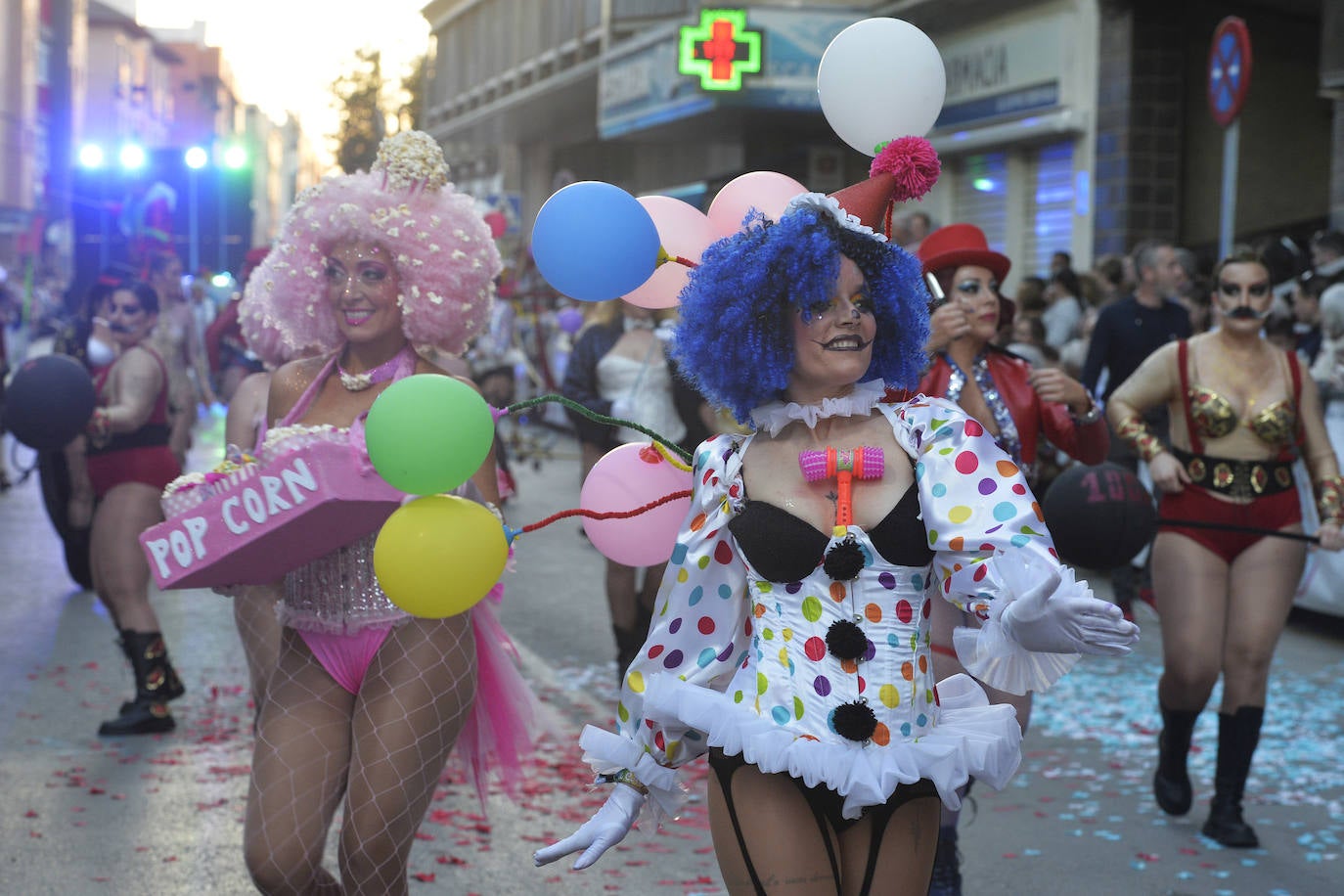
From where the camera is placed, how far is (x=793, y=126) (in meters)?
26.9

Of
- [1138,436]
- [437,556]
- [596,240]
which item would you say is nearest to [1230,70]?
[1138,436]

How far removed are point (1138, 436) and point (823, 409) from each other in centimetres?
301

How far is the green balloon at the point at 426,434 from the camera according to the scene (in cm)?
341

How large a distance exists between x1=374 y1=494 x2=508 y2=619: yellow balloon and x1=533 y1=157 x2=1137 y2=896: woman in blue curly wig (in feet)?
1.28

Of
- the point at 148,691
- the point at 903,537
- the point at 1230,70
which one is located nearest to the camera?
the point at 903,537

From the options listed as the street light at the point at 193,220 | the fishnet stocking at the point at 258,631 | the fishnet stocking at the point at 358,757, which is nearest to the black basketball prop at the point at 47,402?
the fishnet stocking at the point at 258,631

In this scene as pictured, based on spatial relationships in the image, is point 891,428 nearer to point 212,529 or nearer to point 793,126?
point 212,529

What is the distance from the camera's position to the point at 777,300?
3375 mm

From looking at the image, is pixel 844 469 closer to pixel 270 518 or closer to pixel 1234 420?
pixel 270 518

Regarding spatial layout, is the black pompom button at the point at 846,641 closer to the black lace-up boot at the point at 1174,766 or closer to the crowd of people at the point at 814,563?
the crowd of people at the point at 814,563

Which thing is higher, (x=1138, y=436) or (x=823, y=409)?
(x=823, y=409)

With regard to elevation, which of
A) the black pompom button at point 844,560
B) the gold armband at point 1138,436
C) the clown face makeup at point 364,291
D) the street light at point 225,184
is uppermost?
the street light at point 225,184

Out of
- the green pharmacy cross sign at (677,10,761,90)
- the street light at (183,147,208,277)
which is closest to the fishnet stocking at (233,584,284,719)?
the green pharmacy cross sign at (677,10,761,90)

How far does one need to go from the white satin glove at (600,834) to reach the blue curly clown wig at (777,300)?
0.86 meters
